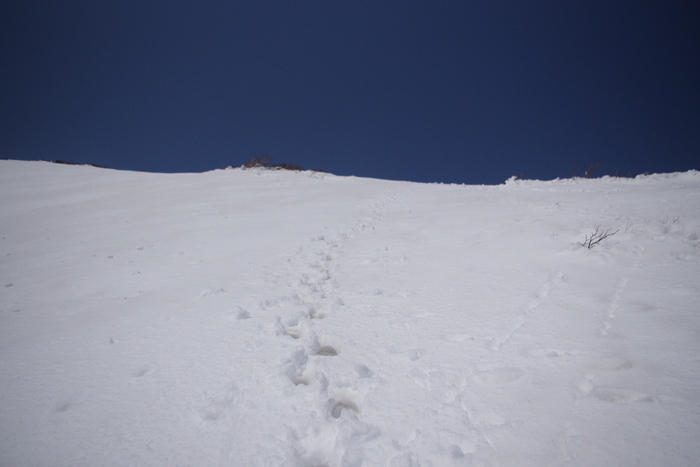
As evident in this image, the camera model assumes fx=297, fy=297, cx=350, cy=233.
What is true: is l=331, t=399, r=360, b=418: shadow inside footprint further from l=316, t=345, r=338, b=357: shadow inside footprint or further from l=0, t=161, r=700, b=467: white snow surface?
l=316, t=345, r=338, b=357: shadow inside footprint

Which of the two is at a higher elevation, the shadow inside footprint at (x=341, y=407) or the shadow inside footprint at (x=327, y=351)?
the shadow inside footprint at (x=327, y=351)

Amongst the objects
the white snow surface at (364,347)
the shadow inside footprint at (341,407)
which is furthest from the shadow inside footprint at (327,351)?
the shadow inside footprint at (341,407)

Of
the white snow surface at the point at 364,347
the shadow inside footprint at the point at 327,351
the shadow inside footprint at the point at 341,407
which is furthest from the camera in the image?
the shadow inside footprint at the point at 327,351

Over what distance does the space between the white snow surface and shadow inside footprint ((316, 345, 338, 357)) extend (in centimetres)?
6

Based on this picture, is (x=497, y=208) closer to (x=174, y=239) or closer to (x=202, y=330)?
(x=202, y=330)

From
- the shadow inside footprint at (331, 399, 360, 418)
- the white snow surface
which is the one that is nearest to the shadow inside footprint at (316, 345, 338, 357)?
the white snow surface

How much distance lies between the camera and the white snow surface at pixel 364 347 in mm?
1539

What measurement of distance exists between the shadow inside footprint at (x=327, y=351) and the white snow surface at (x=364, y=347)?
6cm

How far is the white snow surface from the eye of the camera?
1539 millimetres

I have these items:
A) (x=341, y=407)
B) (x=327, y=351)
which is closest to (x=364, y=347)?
(x=327, y=351)

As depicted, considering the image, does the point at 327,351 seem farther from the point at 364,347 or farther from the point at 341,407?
the point at 341,407

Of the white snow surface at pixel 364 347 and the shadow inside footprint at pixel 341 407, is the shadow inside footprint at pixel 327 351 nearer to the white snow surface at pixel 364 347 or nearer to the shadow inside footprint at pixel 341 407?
the white snow surface at pixel 364 347

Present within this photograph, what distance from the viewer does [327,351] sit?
242 cm

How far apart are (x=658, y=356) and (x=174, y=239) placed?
643cm
